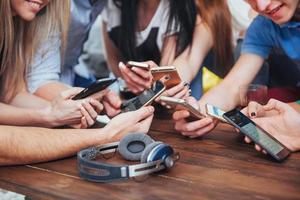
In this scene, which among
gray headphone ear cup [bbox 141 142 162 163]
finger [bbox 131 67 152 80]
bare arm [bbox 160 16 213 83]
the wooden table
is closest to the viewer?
the wooden table

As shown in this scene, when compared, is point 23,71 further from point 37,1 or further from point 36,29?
point 37,1

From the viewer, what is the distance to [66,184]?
3.05 feet

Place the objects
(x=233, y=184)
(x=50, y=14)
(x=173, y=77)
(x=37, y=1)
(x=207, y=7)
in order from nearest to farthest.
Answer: (x=233, y=184) < (x=173, y=77) < (x=37, y=1) < (x=50, y=14) < (x=207, y=7)

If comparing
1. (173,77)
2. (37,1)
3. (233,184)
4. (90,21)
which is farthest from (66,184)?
(90,21)

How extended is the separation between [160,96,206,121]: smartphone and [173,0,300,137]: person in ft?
0.60

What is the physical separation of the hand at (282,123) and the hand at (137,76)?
47 cm

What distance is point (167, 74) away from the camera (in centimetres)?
136

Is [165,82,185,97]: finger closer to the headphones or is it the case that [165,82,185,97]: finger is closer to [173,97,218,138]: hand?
[173,97,218,138]: hand

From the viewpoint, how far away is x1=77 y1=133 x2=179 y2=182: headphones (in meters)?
0.92

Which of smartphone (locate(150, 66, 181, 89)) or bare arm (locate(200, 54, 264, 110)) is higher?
smartphone (locate(150, 66, 181, 89))

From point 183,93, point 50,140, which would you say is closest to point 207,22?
point 183,93

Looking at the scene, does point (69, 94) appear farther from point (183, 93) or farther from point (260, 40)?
point (260, 40)

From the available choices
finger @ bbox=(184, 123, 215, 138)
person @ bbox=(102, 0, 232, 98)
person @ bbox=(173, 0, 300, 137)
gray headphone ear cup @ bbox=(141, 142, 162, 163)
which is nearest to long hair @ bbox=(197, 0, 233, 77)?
person @ bbox=(102, 0, 232, 98)

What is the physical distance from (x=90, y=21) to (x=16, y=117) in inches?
35.2
